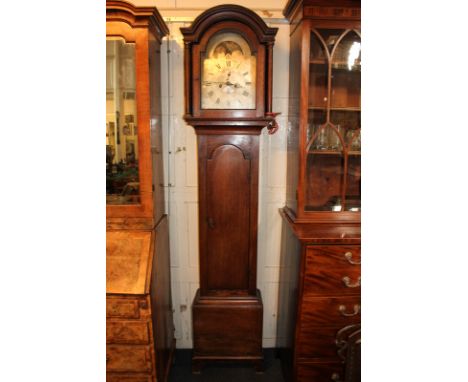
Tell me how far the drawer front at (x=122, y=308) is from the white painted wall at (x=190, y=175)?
2.09ft

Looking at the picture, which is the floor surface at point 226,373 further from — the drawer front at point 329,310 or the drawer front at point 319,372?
the drawer front at point 329,310

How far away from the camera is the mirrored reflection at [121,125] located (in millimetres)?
1688

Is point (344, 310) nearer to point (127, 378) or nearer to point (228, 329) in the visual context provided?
point (228, 329)

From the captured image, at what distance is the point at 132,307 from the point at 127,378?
15.7 inches

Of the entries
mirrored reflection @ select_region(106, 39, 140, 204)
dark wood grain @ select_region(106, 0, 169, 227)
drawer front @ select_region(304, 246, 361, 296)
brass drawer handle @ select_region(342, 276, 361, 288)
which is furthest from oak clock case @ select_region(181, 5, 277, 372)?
brass drawer handle @ select_region(342, 276, 361, 288)

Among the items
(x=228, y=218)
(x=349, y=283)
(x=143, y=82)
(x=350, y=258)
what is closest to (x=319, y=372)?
(x=349, y=283)

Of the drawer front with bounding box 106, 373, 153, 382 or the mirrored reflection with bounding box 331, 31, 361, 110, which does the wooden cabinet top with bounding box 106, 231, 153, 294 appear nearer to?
the drawer front with bounding box 106, 373, 153, 382

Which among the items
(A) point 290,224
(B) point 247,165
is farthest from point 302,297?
(B) point 247,165

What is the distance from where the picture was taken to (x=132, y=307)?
169 centimetres

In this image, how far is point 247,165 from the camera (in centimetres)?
196

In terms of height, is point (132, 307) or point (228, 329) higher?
point (132, 307)

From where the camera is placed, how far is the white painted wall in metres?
2.08

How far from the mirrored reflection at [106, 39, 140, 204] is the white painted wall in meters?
0.42
